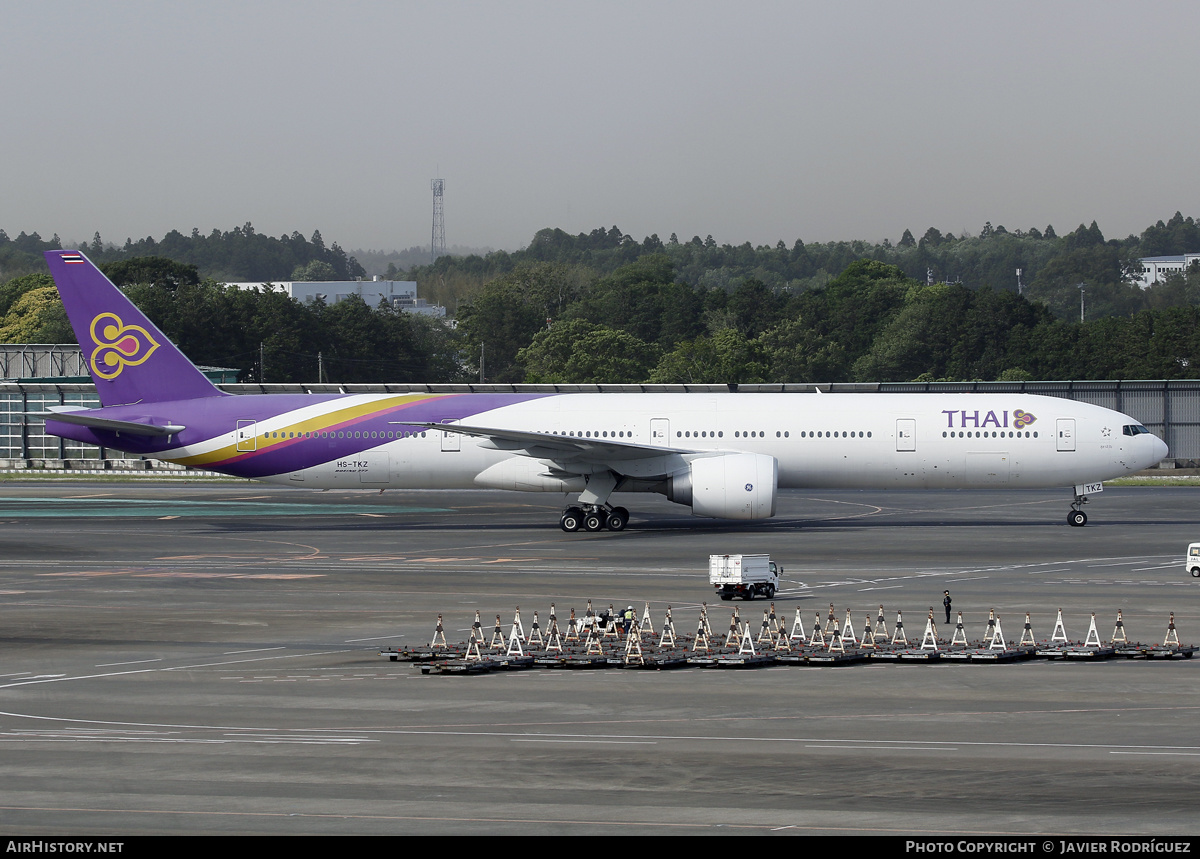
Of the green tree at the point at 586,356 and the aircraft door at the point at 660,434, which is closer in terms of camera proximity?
the aircraft door at the point at 660,434

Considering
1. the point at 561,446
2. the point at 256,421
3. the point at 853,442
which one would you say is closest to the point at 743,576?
the point at 561,446

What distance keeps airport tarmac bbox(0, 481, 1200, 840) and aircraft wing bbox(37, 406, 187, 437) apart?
629 centimetres

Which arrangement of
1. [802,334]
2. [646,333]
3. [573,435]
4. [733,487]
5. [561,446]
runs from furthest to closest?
1. [646,333]
2. [802,334]
3. [573,435]
4. [561,446]
5. [733,487]

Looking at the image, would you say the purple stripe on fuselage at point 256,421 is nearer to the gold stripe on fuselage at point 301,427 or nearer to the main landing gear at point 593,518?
the gold stripe on fuselage at point 301,427

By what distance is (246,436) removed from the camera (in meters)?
45.7

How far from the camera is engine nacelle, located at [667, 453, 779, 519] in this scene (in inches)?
1676

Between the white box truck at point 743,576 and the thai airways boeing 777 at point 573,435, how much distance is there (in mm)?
14635

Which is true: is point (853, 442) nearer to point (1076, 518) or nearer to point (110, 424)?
point (1076, 518)

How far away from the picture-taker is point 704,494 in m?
42.8

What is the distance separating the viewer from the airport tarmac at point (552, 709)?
13.4m

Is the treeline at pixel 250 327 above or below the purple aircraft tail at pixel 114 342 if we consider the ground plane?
above

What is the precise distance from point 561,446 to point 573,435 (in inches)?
113

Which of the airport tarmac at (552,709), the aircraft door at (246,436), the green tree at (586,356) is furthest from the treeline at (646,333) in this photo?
the airport tarmac at (552,709)

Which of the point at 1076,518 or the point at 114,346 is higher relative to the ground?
the point at 114,346
